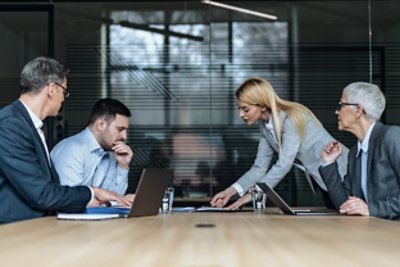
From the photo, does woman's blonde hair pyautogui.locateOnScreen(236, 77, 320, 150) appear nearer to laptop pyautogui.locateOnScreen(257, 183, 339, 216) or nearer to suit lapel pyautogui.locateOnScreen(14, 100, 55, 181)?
laptop pyautogui.locateOnScreen(257, 183, 339, 216)

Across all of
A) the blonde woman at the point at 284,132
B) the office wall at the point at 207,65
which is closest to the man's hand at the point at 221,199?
the blonde woman at the point at 284,132

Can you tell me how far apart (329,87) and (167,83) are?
A: 5.14 ft

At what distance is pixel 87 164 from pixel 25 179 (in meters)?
1.15

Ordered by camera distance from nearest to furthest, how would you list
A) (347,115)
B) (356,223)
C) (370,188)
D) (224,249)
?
(224,249) < (356,223) < (370,188) < (347,115)

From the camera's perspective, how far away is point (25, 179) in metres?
3.30

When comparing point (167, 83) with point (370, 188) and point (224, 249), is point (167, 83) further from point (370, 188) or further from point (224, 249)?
point (224, 249)

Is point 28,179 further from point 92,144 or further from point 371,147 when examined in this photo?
point 371,147

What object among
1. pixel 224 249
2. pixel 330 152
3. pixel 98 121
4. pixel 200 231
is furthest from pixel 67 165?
pixel 224 249

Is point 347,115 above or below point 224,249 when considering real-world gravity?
above

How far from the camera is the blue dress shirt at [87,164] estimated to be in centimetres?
427

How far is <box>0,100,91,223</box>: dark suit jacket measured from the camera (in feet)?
10.9

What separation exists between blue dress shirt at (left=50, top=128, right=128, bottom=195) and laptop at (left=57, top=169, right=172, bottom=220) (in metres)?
0.61

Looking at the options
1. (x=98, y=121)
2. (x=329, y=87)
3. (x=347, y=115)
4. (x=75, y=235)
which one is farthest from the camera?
(x=329, y=87)

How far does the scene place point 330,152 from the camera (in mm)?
4102
